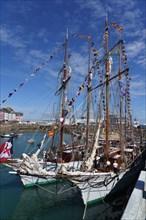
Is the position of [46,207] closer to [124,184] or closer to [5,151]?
[5,151]

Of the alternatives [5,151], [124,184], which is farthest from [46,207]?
[124,184]

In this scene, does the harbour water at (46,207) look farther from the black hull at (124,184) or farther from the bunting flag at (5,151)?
the bunting flag at (5,151)

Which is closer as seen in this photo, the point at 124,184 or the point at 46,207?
the point at 46,207

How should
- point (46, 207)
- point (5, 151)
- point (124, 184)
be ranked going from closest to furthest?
point (5, 151) → point (46, 207) → point (124, 184)

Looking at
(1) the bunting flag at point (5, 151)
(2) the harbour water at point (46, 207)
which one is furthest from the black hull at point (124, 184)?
(1) the bunting flag at point (5, 151)

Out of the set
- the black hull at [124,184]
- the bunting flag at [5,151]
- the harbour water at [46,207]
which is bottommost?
the harbour water at [46,207]

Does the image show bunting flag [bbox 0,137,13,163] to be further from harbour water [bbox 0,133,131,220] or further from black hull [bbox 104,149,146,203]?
black hull [bbox 104,149,146,203]

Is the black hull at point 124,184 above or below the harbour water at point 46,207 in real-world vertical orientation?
above

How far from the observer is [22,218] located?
14.5 metres

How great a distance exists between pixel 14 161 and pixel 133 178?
429 inches

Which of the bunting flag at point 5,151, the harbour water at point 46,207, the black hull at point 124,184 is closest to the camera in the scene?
the harbour water at point 46,207

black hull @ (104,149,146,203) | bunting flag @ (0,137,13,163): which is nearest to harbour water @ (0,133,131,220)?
black hull @ (104,149,146,203)

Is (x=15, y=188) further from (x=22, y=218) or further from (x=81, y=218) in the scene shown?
(x=81, y=218)

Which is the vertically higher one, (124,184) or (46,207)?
(124,184)
